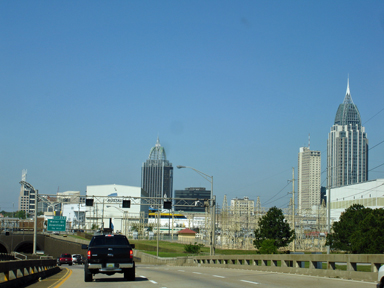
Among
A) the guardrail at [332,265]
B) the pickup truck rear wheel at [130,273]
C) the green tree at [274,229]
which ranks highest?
the guardrail at [332,265]

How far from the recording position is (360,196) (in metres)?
103

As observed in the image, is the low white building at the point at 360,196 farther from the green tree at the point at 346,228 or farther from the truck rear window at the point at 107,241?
the truck rear window at the point at 107,241

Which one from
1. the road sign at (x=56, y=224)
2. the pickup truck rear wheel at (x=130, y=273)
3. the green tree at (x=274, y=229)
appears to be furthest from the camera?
the road sign at (x=56, y=224)

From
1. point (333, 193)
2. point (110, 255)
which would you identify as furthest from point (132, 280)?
point (333, 193)

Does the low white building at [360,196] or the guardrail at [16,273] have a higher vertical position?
the low white building at [360,196]

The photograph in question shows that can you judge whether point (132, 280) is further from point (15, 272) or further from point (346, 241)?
point (346, 241)

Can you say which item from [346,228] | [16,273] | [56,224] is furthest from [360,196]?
[16,273]

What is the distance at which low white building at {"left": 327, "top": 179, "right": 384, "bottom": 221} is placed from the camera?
97125 mm

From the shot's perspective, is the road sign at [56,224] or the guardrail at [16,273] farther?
the road sign at [56,224]

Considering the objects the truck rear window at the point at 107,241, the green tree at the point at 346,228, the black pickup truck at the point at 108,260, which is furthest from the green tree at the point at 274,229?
the black pickup truck at the point at 108,260

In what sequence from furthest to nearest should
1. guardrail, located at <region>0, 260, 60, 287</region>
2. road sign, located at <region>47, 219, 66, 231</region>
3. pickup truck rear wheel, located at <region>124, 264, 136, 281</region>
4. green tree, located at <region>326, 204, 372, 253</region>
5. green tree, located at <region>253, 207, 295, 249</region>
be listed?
road sign, located at <region>47, 219, 66, 231</region> → green tree, located at <region>253, 207, 295, 249</region> → green tree, located at <region>326, 204, 372, 253</region> → pickup truck rear wheel, located at <region>124, 264, 136, 281</region> → guardrail, located at <region>0, 260, 60, 287</region>

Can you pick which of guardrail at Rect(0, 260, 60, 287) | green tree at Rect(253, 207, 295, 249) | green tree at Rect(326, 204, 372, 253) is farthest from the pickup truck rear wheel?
green tree at Rect(253, 207, 295, 249)

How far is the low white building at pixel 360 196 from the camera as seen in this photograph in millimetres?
97125

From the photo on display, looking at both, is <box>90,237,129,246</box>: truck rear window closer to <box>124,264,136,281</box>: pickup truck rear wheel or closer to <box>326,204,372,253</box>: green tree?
<box>124,264,136,281</box>: pickup truck rear wheel
